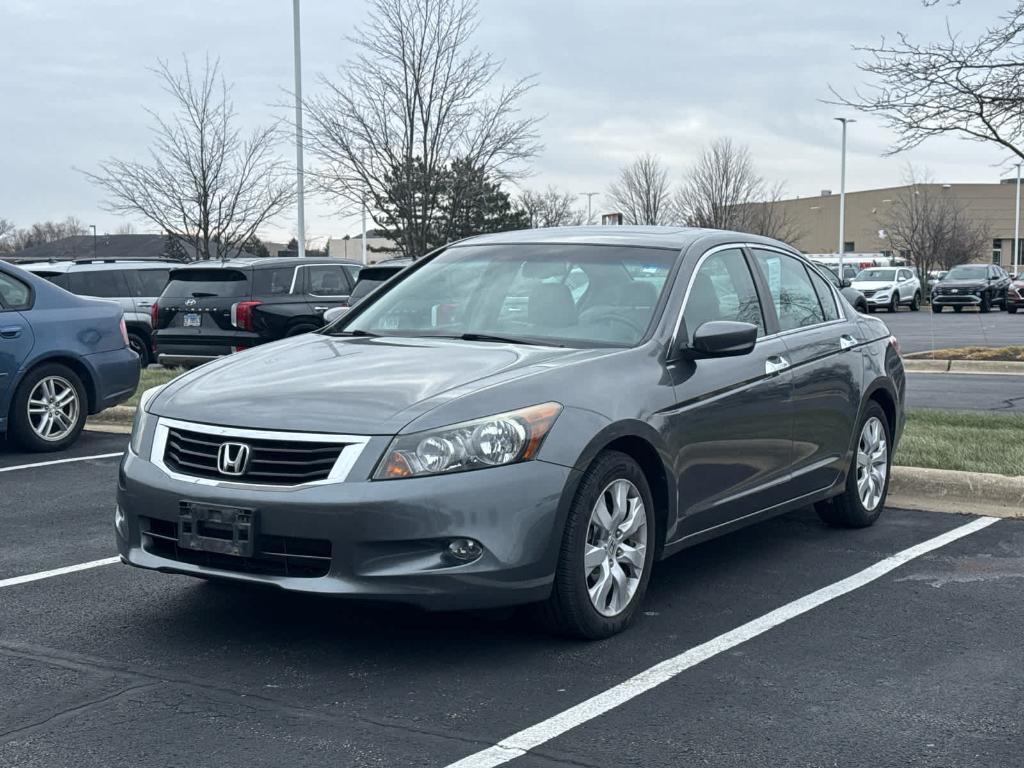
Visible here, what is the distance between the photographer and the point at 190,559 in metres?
4.67

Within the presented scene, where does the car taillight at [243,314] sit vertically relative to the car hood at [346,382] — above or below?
below

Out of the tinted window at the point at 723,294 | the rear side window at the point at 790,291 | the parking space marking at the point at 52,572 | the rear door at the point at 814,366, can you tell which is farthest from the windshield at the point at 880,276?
the parking space marking at the point at 52,572

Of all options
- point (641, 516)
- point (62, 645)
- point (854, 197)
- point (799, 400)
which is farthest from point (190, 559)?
point (854, 197)

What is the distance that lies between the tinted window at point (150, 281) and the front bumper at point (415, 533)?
1554 centimetres

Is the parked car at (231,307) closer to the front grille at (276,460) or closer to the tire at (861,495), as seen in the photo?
the tire at (861,495)

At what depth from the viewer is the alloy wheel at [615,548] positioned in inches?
189

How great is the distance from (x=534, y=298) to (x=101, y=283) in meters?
14.6

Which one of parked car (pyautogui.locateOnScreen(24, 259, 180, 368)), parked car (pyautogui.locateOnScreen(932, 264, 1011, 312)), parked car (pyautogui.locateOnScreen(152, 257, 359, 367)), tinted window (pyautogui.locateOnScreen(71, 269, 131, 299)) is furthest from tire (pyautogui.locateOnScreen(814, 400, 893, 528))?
parked car (pyautogui.locateOnScreen(932, 264, 1011, 312))

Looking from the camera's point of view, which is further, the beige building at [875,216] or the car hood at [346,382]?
the beige building at [875,216]

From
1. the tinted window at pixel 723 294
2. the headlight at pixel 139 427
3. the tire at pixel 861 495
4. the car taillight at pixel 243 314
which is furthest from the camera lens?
the car taillight at pixel 243 314

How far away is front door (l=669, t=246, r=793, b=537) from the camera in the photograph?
535 centimetres

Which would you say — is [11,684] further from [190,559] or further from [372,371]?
[372,371]

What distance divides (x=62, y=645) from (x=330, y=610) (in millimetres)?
1047

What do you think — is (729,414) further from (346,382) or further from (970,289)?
(970,289)
